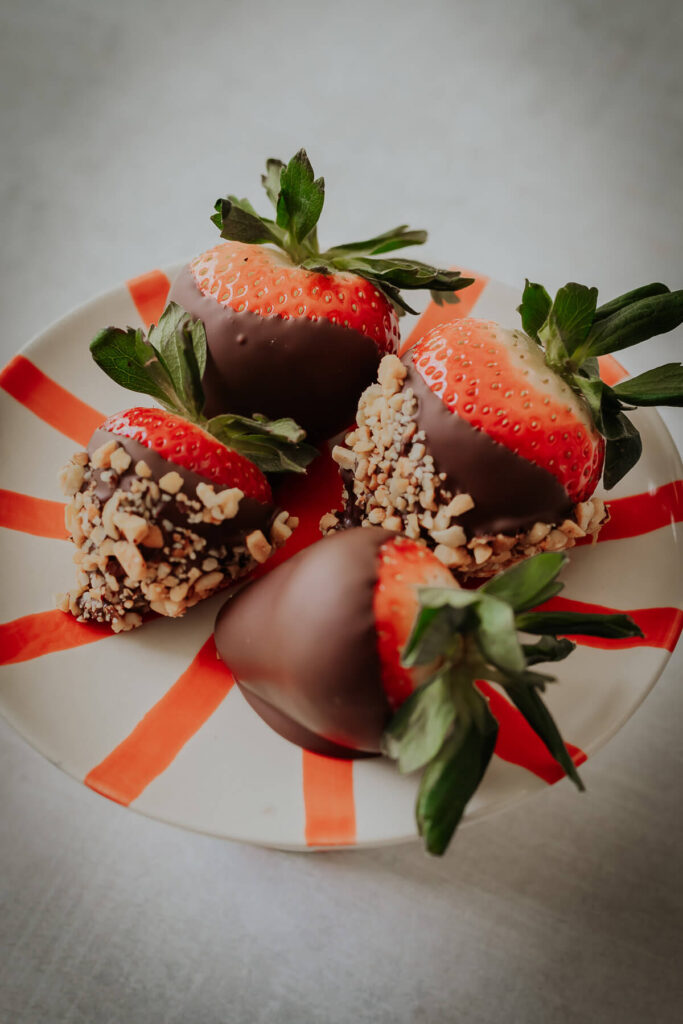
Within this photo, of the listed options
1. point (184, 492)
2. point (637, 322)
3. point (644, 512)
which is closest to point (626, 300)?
point (637, 322)

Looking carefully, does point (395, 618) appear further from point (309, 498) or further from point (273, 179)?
point (273, 179)

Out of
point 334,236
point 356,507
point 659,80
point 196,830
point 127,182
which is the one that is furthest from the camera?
point 659,80

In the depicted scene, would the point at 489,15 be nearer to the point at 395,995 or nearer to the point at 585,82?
the point at 585,82

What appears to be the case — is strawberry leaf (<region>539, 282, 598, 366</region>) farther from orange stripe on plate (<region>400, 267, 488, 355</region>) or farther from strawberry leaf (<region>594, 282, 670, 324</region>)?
orange stripe on plate (<region>400, 267, 488, 355</region>)

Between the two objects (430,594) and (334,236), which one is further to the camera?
(334,236)

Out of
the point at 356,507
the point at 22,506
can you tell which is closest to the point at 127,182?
the point at 22,506

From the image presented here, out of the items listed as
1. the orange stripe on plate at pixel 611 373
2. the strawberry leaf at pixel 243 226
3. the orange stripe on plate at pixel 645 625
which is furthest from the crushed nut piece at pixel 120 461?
the orange stripe on plate at pixel 611 373
